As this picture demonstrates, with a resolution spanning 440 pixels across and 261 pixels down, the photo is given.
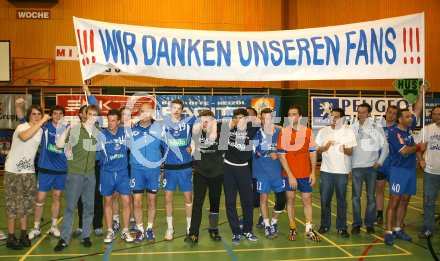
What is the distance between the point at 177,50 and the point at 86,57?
146cm

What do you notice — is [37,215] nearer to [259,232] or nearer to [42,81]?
[259,232]

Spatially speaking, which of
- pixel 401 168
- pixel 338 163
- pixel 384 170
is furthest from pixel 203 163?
pixel 384 170

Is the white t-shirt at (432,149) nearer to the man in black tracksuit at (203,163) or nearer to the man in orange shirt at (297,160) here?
the man in orange shirt at (297,160)

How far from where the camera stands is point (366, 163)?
718 cm

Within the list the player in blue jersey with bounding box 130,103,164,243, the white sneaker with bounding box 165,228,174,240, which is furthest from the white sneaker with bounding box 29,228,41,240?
the white sneaker with bounding box 165,228,174,240

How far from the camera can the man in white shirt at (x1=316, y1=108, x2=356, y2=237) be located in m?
7.04

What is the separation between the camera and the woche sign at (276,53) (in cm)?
676

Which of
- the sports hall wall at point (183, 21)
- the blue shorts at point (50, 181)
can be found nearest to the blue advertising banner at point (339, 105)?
the sports hall wall at point (183, 21)

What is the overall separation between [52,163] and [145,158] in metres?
1.57

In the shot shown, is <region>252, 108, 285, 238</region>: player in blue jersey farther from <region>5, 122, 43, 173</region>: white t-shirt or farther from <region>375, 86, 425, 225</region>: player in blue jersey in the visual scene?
<region>5, 122, 43, 173</region>: white t-shirt

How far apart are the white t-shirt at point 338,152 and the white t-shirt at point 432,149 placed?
3.89 ft

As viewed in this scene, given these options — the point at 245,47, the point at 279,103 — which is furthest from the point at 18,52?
the point at 245,47

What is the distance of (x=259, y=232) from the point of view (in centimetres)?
738

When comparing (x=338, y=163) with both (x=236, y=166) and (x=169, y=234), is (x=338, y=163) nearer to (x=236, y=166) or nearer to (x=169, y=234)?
(x=236, y=166)
